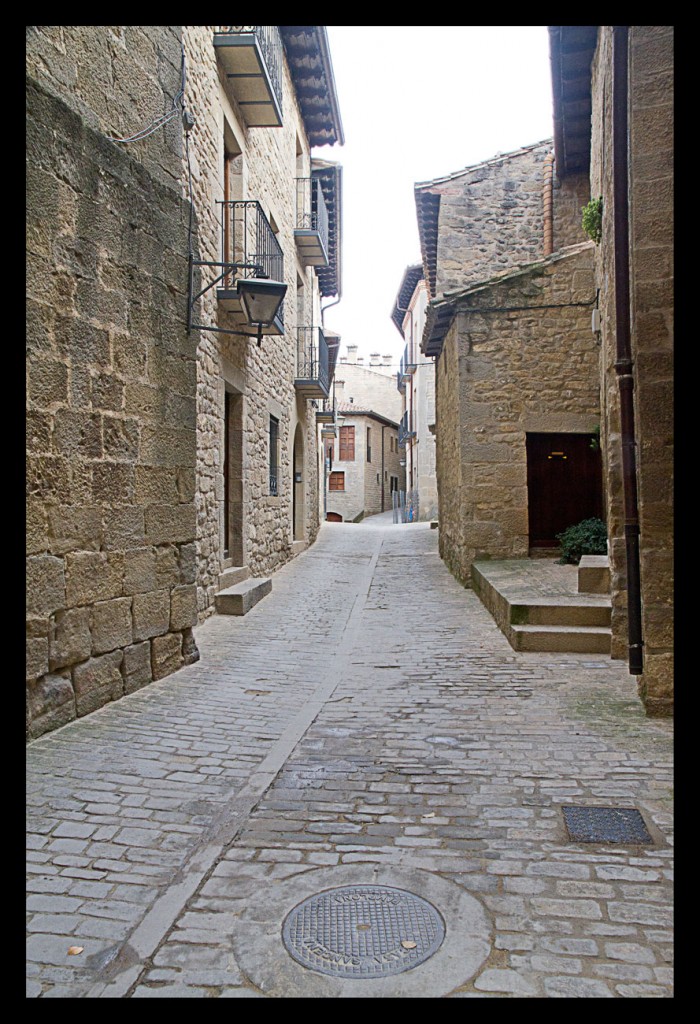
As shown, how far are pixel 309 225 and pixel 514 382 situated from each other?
7.65 m

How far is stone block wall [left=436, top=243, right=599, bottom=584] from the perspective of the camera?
35.1 feet

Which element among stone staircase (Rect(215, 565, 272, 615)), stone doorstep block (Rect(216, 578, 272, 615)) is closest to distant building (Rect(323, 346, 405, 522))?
stone staircase (Rect(215, 565, 272, 615))

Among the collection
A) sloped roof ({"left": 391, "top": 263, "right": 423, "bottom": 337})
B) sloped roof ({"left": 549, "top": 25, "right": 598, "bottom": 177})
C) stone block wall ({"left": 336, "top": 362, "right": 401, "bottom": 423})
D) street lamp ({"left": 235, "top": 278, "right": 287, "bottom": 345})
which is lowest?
street lamp ({"left": 235, "top": 278, "right": 287, "bottom": 345})

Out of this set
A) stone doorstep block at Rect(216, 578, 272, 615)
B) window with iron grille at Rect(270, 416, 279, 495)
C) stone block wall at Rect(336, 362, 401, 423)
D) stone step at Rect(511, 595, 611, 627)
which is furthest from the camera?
stone block wall at Rect(336, 362, 401, 423)

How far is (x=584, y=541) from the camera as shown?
33.1 ft

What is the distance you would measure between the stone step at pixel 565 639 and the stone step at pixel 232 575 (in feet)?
12.8

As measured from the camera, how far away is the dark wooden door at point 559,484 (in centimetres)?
1098

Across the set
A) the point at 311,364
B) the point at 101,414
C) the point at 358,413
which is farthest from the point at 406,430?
the point at 101,414

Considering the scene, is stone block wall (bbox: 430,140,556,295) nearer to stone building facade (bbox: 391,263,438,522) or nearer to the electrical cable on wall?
the electrical cable on wall

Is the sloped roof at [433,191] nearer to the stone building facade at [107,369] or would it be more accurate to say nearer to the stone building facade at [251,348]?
the stone building facade at [251,348]

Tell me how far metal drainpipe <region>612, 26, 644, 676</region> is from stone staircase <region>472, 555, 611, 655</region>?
1.47 metres

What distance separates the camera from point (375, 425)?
42.6 m

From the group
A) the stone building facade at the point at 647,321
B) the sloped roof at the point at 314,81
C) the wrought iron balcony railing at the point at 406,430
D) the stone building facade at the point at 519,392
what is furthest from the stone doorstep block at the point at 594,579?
the wrought iron balcony railing at the point at 406,430
